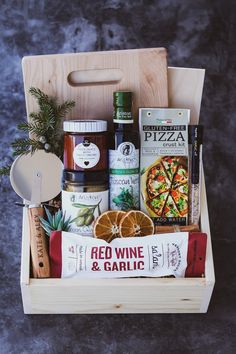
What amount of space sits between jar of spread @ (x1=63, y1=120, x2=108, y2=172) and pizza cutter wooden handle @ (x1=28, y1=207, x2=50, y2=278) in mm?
103

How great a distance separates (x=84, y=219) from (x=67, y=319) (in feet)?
0.72

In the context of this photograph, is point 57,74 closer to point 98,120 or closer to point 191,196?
point 98,120

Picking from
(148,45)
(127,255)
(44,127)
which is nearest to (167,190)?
(127,255)

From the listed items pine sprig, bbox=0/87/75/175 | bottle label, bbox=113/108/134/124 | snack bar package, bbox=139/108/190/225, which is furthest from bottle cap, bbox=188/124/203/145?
pine sprig, bbox=0/87/75/175

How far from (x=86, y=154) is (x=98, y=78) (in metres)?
0.17

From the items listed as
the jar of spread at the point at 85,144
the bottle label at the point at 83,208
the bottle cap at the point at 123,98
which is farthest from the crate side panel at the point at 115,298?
the bottle cap at the point at 123,98

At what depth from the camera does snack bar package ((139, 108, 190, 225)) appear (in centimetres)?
106

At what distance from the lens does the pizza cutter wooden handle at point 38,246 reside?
1.00 meters

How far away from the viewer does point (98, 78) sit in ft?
3.57

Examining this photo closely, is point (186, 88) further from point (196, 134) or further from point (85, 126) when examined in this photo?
point (85, 126)

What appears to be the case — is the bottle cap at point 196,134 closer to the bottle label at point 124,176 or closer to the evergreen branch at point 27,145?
the bottle label at point 124,176

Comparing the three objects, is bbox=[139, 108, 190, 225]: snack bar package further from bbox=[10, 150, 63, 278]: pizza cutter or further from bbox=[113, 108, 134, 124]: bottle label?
bbox=[10, 150, 63, 278]: pizza cutter

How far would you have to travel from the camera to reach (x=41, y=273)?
996mm

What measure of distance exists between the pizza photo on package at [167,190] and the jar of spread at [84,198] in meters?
0.08
